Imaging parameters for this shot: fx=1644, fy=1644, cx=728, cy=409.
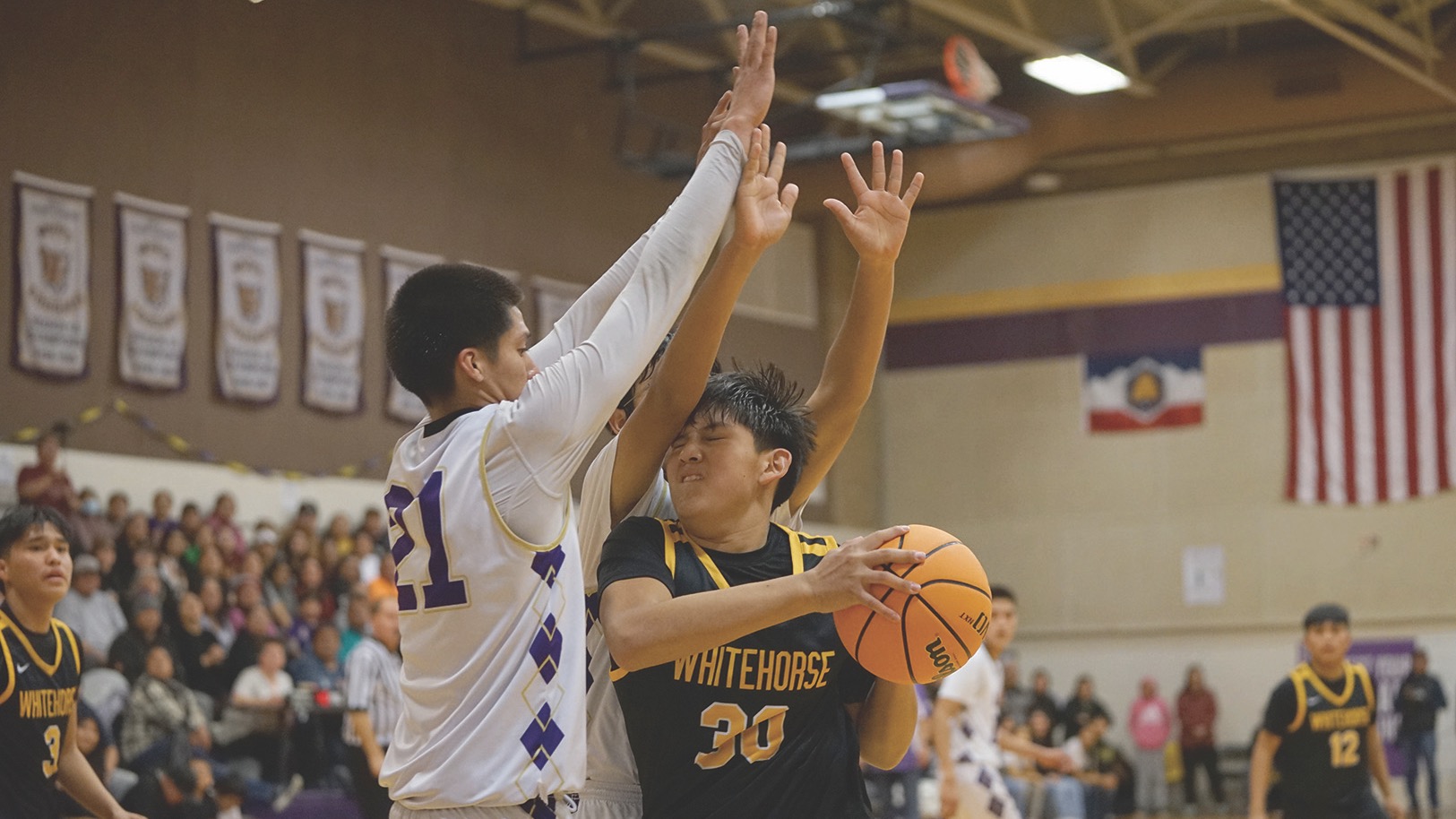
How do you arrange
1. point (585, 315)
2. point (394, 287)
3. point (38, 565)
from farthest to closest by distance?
1. point (394, 287)
2. point (38, 565)
3. point (585, 315)

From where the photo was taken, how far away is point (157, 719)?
37.5ft

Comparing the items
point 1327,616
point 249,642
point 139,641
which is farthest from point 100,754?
point 1327,616

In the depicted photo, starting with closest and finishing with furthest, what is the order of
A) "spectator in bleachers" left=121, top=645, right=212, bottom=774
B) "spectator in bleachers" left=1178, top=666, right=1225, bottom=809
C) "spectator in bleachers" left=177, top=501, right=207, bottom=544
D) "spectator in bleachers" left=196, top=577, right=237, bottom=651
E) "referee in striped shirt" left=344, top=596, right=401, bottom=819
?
"referee in striped shirt" left=344, top=596, right=401, bottom=819, "spectator in bleachers" left=121, top=645, right=212, bottom=774, "spectator in bleachers" left=196, top=577, right=237, bottom=651, "spectator in bleachers" left=177, top=501, right=207, bottom=544, "spectator in bleachers" left=1178, top=666, right=1225, bottom=809

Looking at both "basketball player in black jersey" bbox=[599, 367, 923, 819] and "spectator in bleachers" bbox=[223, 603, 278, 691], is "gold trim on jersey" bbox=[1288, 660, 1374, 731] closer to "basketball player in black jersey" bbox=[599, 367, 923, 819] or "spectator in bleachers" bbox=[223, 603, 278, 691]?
"basketball player in black jersey" bbox=[599, 367, 923, 819]

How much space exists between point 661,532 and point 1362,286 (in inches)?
844

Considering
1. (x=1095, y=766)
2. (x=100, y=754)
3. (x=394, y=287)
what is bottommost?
(x=1095, y=766)

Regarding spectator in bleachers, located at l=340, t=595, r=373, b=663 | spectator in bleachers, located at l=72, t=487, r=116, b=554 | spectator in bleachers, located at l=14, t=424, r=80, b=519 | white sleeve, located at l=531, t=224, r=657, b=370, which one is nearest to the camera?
white sleeve, located at l=531, t=224, r=657, b=370

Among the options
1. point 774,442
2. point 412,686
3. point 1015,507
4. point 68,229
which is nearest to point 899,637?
point 774,442

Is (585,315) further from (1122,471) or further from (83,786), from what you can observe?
(1122,471)

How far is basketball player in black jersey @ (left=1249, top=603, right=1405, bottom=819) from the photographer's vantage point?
872cm

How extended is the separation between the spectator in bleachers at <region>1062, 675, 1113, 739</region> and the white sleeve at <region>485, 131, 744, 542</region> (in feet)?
64.4

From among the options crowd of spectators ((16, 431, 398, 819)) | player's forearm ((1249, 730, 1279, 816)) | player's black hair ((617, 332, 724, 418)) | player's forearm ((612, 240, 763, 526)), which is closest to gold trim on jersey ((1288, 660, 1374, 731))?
player's forearm ((1249, 730, 1279, 816))

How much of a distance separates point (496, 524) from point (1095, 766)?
19.4 metres

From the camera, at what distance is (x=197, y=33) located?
17.0 meters
